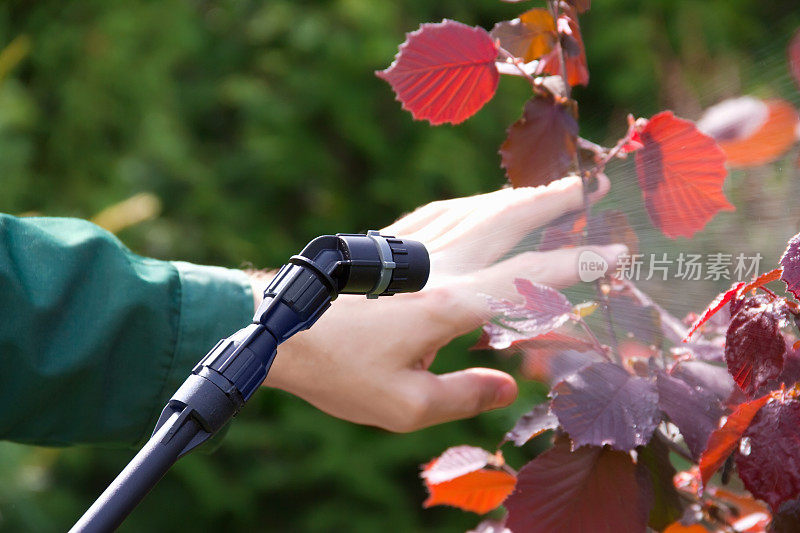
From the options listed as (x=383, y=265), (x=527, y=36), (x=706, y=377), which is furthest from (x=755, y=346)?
(x=527, y=36)

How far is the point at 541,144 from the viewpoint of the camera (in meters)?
0.77

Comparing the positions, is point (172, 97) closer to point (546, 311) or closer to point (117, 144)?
point (117, 144)

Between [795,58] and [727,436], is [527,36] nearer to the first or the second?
[795,58]

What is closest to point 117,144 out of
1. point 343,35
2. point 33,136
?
point 33,136

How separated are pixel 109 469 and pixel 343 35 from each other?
1750 millimetres

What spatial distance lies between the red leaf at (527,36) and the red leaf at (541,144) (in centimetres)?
6

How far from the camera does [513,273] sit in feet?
2.67

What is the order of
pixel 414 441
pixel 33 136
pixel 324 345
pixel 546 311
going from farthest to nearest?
pixel 33 136 < pixel 414 441 < pixel 324 345 < pixel 546 311

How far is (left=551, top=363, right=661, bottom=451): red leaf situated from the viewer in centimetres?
64

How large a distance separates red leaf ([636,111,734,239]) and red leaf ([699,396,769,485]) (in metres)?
0.22

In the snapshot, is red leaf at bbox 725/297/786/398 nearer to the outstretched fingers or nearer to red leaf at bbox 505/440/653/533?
red leaf at bbox 505/440/653/533

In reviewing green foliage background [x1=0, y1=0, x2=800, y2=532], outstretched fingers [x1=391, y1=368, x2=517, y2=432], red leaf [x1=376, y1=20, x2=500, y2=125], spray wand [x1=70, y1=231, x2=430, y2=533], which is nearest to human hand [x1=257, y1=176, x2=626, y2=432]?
outstretched fingers [x1=391, y1=368, x2=517, y2=432]

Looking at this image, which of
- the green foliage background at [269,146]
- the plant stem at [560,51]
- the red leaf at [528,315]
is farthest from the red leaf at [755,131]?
the green foliage background at [269,146]

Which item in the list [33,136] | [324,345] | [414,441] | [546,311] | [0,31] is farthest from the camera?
[33,136]
